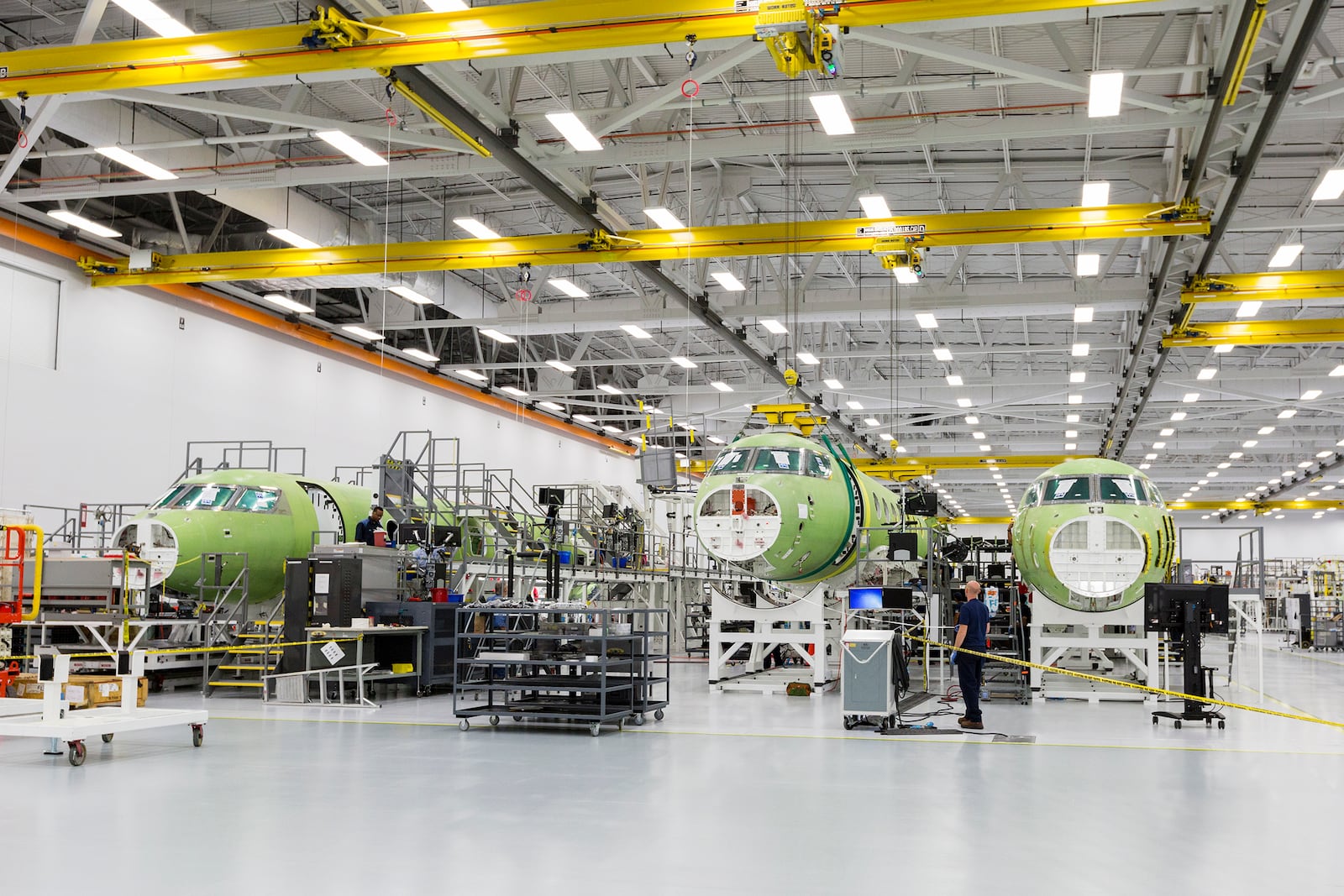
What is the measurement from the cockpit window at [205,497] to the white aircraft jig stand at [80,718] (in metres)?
7.28

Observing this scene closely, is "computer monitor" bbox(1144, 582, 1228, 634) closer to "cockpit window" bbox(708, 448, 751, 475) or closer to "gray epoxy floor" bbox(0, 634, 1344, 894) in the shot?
"gray epoxy floor" bbox(0, 634, 1344, 894)

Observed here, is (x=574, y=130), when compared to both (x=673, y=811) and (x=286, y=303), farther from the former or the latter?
(x=286, y=303)

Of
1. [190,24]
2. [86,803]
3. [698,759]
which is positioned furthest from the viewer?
[190,24]

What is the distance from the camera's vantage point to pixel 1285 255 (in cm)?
2019

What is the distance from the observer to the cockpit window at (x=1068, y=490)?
17250 millimetres

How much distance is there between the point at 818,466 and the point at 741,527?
1.89 m

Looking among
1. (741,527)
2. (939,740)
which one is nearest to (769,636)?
(741,527)

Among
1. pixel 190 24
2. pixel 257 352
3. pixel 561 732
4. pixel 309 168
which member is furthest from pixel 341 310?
pixel 561 732

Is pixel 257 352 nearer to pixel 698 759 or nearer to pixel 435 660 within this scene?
pixel 435 660

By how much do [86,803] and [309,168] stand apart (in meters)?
12.6

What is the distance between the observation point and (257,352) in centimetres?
2689

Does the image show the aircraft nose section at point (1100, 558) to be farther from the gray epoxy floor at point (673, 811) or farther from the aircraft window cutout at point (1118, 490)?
the gray epoxy floor at point (673, 811)

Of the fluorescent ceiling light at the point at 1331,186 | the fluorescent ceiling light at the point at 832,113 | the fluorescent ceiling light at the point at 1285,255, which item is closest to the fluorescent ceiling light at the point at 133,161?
the fluorescent ceiling light at the point at 832,113

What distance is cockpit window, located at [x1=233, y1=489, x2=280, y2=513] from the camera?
19100 mm
